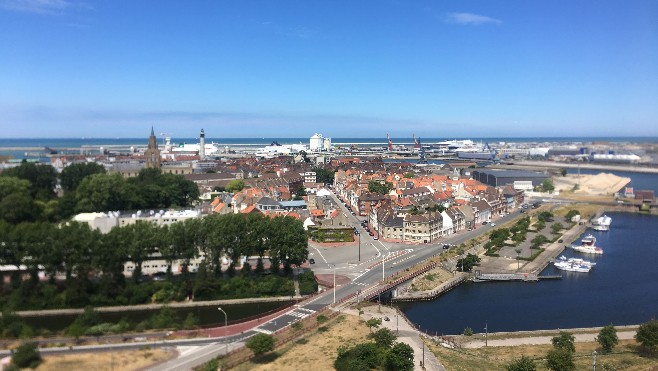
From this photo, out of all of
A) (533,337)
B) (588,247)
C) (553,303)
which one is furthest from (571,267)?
(533,337)

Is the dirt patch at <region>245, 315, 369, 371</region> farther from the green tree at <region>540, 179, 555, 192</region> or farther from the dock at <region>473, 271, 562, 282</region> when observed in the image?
the green tree at <region>540, 179, 555, 192</region>

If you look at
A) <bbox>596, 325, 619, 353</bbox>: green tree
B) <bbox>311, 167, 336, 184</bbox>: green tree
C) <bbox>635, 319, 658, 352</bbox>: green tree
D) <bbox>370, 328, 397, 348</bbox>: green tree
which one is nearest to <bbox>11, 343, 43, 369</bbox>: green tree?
<bbox>370, 328, 397, 348</bbox>: green tree

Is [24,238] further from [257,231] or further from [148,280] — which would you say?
[257,231]

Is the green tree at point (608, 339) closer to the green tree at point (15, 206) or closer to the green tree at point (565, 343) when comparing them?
the green tree at point (565, 343)

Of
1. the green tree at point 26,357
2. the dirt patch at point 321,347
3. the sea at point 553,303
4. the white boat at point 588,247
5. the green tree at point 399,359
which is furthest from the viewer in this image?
the white boat at point 588,247

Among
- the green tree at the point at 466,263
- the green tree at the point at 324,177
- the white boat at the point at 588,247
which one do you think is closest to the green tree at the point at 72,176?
the green tree at the point at 324,177

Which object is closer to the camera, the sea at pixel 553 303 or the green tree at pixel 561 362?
the green tree at pixel 561 362

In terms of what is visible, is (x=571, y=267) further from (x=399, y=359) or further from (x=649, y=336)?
(x=399, y=359)
